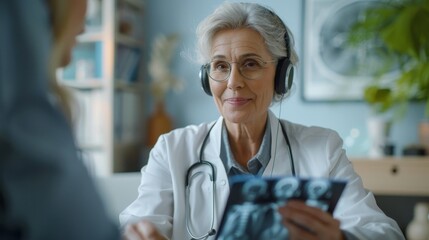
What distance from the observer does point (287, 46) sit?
1241 mm

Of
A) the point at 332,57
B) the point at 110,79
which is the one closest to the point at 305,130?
the point at 332,57

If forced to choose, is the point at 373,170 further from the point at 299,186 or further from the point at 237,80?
the point at 299,186

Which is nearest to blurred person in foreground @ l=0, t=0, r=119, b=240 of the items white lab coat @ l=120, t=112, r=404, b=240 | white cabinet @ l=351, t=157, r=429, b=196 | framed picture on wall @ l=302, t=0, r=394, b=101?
white lab coat @ l=120, t=112, r=404, b=240

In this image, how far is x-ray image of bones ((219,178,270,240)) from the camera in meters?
0.74

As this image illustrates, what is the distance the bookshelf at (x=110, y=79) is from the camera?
2.77 meters

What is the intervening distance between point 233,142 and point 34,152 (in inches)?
34.5

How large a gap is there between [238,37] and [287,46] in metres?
0.13

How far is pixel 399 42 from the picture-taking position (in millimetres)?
1642

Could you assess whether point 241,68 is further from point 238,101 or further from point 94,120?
point 94,120

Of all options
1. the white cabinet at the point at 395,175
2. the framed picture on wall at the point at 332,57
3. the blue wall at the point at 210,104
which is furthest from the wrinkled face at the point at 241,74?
the framed picture on wall at the point at 332,57

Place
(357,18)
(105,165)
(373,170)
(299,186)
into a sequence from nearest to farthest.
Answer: (299,186)
(373,170)
(357,18)
(105,165)

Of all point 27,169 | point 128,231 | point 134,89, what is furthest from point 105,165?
point 27,169

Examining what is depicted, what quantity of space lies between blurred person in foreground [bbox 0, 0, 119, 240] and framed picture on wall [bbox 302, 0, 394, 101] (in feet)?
7.53

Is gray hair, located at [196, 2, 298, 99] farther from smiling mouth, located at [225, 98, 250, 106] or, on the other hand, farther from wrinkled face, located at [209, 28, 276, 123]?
smiling mouth, located at [225, 98, 250, 106]
